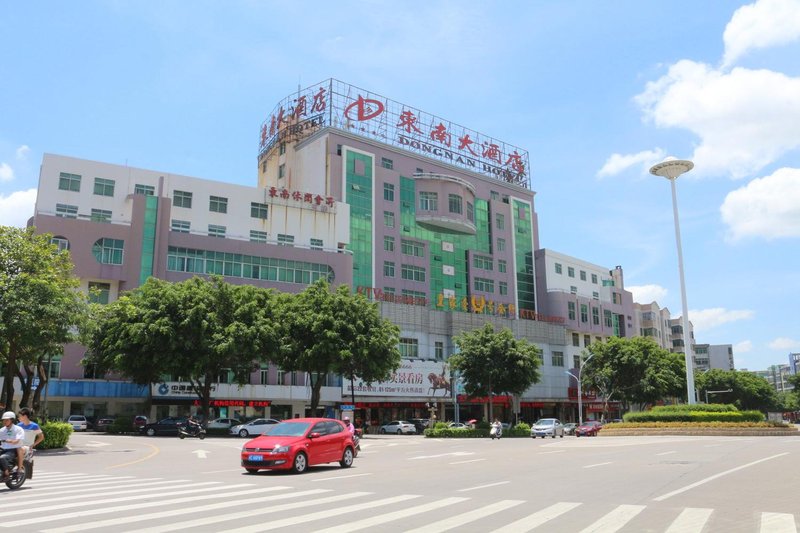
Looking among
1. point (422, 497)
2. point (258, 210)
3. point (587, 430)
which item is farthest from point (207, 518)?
point (258, 210)

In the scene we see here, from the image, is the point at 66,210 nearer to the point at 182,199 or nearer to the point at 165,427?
the point at 182,199

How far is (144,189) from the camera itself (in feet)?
179

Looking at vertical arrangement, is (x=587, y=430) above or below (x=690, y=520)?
below

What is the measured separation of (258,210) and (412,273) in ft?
60.4

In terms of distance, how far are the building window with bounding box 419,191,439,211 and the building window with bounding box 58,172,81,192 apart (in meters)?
33.9

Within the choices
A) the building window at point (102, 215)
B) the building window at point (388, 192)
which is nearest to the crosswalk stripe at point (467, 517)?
the building window at point (102, 215)

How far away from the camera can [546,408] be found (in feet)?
256

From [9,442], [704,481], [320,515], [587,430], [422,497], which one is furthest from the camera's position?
[587,430]

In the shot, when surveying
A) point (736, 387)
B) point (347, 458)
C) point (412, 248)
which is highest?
point (412, 248)

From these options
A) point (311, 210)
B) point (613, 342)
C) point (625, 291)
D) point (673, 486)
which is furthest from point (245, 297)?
point (625, 291)

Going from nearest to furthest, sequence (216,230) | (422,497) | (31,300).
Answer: (422,497) → (31,300) → (216,230)

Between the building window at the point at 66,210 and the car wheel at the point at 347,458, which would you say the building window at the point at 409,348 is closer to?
the building window at the point at 66,210

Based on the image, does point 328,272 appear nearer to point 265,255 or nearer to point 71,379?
point 265,255

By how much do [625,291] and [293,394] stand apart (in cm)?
5615
